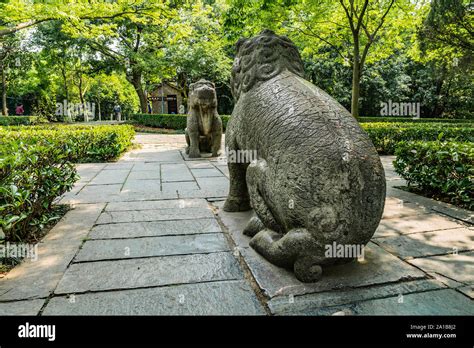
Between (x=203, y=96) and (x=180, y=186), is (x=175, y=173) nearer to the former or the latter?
(x=180, y=186)

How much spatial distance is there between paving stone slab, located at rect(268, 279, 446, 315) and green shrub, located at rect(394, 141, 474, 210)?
8.25 ft

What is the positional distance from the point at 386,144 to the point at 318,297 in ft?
29.5

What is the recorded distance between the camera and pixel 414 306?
190cm

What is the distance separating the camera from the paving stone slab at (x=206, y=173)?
6.22 meters

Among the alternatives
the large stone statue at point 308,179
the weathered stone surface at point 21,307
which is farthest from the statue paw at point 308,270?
the weathered stone surface at point 21,307

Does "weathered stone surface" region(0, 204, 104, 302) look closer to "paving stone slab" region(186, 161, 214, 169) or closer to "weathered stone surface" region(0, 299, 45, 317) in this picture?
"weathered stone surface" region(0, 299, 45, 317)

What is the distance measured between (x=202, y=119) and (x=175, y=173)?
7.52 ft

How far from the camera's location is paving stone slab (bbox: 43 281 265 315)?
188cm

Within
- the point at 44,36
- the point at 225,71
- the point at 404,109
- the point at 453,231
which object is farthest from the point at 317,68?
the point at 453,231

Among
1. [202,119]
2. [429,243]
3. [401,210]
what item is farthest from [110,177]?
[429,243]

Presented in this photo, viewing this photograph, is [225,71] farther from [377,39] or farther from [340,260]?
[340,260]

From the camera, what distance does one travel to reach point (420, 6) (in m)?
11.8

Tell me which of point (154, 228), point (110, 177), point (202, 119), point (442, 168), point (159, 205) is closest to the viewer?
point (154, 228)

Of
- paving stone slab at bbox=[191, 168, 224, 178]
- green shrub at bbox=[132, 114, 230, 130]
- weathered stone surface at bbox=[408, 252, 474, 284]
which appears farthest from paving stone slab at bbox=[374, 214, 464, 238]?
green shrub at bbox=[132, 114, 230, 130]
